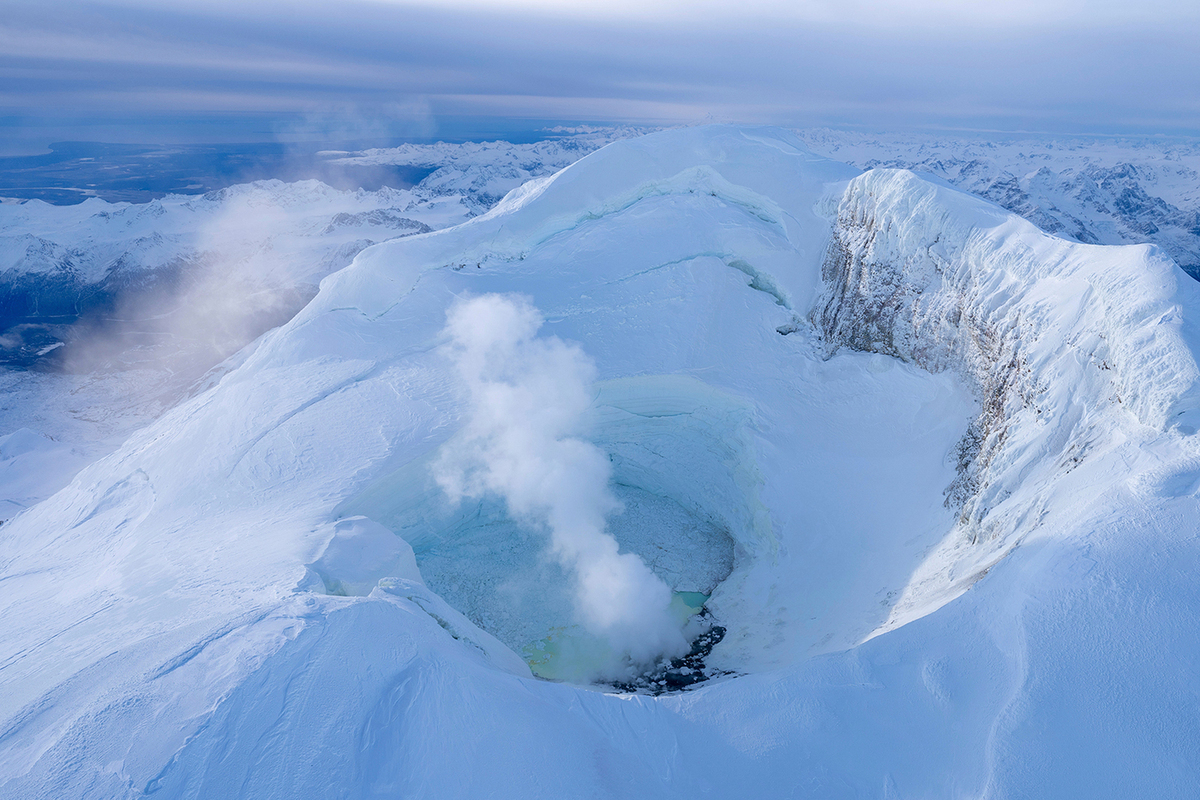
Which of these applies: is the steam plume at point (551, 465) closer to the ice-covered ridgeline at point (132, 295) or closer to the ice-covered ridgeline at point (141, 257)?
the ice-covered ridgeline at point (132, 295)

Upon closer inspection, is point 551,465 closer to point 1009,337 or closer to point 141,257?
point 1009,337

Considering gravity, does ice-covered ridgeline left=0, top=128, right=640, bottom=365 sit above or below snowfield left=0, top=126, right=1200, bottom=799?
below

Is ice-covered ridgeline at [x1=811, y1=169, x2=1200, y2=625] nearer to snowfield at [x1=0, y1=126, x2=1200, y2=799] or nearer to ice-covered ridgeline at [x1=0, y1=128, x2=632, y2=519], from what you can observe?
snowfield at [x1=0, y1=126, x2=1200, y2=799]

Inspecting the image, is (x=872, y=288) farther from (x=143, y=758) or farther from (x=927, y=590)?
(x=143, y=758)

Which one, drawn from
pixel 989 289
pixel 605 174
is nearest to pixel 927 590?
pixel 989 289

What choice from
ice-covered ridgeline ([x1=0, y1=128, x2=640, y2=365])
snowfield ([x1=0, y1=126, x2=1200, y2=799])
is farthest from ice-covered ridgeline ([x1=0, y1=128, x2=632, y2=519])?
snowfield ([x1=0, y1=126, x2=1200, y2=799])

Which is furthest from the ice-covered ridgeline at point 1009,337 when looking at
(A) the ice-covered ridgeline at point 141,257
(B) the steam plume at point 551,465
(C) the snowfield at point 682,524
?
(A) the ice-covered ridgeline at point 141,257
